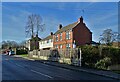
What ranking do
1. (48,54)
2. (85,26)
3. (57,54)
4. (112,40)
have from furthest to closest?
(112,40) < (85,26) < (48,54) < (57,54)

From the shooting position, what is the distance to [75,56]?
32.4 meters

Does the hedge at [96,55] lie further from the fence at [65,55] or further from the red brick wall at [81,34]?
the red brick wall at [81,34]

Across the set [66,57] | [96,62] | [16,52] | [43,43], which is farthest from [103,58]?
[16,52]

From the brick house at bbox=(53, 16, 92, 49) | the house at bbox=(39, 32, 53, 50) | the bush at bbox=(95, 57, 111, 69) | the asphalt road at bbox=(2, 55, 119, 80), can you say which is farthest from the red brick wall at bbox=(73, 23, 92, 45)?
the asphalt road at bbox=(2, 55, 119, 80)

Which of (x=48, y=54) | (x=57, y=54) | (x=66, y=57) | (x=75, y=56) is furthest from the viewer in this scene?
(x=48, y=54)

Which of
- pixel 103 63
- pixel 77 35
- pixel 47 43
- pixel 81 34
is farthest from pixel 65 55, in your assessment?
pixel 47 43

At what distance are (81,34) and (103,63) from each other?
35.4m

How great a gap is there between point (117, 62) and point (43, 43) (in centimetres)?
6289

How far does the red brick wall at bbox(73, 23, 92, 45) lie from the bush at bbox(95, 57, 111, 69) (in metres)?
33.4

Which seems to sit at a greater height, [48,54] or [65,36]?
[65,36]

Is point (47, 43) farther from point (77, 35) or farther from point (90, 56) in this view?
point (90, 56)

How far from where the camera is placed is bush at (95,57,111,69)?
27155mm

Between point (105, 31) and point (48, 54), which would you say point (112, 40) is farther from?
point (48, 54)

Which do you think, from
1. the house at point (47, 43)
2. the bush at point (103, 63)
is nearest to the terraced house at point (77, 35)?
the house at point (47, 43)
